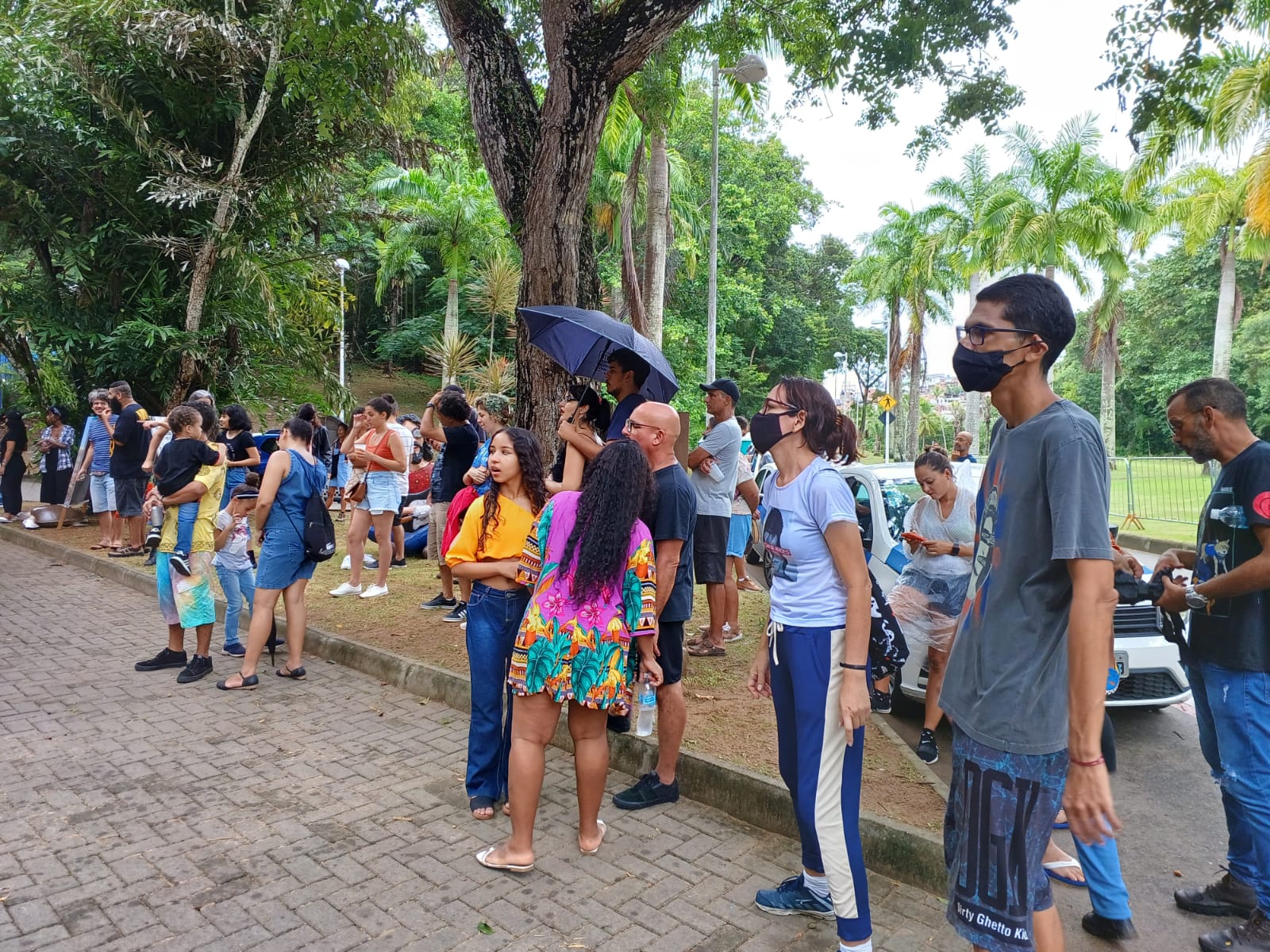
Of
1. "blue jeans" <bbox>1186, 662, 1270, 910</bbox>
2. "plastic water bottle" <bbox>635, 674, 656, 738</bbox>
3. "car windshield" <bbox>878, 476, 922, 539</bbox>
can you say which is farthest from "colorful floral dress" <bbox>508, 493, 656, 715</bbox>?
"car windshield" <bbox>878, 476, 922, 539</bbox>

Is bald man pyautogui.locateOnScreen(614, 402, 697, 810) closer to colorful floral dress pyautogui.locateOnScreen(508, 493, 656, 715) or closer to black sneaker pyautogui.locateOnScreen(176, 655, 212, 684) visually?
colorful floral dress pyautogui.locateOnScreen(508, 493, 656, 715)

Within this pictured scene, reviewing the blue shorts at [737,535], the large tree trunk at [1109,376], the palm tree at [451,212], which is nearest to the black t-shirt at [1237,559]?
the blue shorts at [737,535]

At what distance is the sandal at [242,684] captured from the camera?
5.95 m

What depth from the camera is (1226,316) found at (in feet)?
81.6

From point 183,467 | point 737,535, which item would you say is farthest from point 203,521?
point 737,535

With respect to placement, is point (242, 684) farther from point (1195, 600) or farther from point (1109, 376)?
point (1109, 376)

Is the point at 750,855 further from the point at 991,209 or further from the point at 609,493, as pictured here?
the point at 991,209

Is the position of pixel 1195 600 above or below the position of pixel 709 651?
above

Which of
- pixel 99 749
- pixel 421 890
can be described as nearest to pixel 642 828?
pixel 421 890

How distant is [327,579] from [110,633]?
86.7 inches

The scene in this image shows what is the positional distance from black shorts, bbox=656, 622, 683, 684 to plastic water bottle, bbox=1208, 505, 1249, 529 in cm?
234

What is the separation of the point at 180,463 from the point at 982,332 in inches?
226

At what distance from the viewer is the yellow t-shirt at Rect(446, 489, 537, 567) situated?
3.96 metres

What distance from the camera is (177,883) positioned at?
11.2ft
